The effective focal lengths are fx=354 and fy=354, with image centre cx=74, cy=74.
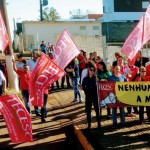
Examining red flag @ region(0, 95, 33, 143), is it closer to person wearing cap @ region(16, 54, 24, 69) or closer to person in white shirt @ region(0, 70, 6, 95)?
person in white shirt @ region(0, 70, 6, 95)

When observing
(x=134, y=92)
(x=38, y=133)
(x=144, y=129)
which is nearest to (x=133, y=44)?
(x=134, y=92)

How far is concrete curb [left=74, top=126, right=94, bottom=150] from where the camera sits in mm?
8153

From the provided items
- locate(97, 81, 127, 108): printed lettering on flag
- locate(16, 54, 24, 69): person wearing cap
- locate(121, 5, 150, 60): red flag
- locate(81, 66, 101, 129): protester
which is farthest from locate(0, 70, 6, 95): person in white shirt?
locate(121, 5, 150, 60): red flag

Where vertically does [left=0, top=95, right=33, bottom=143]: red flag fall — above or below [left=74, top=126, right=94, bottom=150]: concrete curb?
above

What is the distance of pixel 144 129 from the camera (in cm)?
924

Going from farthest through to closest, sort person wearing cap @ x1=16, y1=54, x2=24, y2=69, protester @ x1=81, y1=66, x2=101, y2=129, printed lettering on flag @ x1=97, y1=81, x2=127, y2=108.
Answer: person wearing cap @ x1=16, y1=54, x2=24, y2=69, printed lettering on flag @ x1=97, y1=81, x2=127, y2=108, protester @ x1=81, y1=66, x2=101, y2=129

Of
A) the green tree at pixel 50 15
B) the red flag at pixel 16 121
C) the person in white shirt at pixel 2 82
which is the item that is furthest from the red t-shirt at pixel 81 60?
the green tree at pixel 50 15

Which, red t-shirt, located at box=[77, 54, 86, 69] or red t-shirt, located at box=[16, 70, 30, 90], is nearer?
red t-shirt, located at box=[16, 70, 30, 90]

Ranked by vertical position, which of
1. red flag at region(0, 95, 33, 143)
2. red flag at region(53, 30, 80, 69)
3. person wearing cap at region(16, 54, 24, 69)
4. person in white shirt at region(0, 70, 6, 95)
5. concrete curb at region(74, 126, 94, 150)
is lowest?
concrete curb at region(74, 126, 94, 150)

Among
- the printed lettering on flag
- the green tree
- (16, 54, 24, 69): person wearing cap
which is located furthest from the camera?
the green tree

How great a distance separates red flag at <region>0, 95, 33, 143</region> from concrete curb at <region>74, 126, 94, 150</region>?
4.30 ft

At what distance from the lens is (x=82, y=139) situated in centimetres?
872

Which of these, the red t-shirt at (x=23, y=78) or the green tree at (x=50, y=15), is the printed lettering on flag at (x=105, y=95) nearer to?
the red t-shirt at (x=23, y=78)

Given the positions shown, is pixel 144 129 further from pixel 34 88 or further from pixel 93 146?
pixel 34 88
